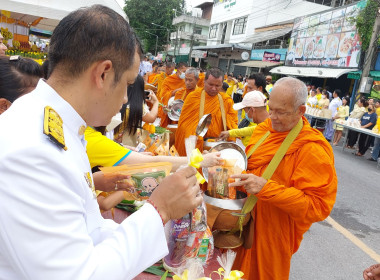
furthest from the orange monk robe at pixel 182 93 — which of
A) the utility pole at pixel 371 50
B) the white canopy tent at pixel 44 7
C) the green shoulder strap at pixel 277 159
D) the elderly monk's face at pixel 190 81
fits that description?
the utility pole at pixel 371 50

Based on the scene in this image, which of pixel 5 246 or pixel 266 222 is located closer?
pixel 5 246

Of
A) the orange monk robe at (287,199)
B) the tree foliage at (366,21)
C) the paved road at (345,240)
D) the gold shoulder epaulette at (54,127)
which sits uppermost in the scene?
the tree foliage at (366,21)

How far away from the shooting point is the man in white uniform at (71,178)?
0.63m

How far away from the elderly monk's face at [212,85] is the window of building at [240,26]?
Result: 29.2 metres

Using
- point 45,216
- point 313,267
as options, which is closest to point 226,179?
point 45,216

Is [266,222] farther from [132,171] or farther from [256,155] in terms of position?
[132,171]

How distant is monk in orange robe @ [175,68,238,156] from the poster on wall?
12.5 metres

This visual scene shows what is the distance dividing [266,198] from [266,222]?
14.2 inches

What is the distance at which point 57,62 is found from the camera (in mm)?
859

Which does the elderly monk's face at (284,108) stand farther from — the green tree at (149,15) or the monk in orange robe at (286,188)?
the green tree at (149,15)

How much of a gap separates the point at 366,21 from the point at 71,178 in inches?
634

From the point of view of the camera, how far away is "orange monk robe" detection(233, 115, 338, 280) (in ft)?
6.54

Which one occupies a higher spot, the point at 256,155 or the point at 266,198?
the point at 256,155

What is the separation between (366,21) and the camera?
1352 centimetres
